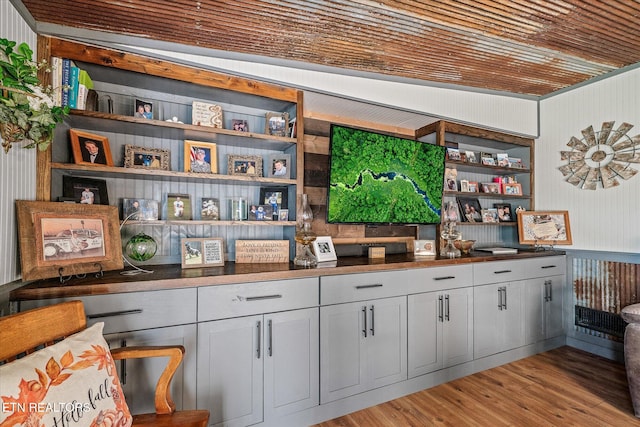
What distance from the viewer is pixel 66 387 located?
0.98m

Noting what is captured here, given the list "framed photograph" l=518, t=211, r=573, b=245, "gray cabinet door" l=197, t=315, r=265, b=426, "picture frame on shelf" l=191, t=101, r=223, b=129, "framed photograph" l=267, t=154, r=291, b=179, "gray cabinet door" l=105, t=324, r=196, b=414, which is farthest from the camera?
"framed photograph" l=518, t=211, r=573, b=245

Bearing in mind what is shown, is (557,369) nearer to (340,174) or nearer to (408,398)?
(408,398)

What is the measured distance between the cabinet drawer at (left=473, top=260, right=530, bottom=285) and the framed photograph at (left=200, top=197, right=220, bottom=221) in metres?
2.12

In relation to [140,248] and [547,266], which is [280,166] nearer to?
[140,248]

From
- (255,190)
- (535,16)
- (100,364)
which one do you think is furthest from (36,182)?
(535,16)

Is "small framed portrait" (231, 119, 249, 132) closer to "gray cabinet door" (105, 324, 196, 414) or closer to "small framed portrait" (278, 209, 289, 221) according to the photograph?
"small framed portrait" (278, 209, 289, 221)

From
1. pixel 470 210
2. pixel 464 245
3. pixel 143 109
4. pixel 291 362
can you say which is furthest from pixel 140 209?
pixel 470 210

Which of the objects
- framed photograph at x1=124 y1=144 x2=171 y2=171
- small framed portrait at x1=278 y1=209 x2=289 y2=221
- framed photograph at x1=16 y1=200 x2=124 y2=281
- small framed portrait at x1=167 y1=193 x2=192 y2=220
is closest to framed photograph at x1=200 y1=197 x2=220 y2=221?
small framed portrait at x1=167 y1=193 x2=192 y2=220

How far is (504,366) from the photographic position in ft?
8.76

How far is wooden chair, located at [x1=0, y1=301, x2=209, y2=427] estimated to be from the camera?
105 centimetres

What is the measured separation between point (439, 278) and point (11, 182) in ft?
8.60

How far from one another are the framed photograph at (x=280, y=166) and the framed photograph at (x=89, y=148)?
103 centimetres

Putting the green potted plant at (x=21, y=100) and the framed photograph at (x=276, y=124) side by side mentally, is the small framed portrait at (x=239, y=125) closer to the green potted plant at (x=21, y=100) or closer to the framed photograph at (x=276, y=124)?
the framed photograph at (x=276, y=124)

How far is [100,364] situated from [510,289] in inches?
118
